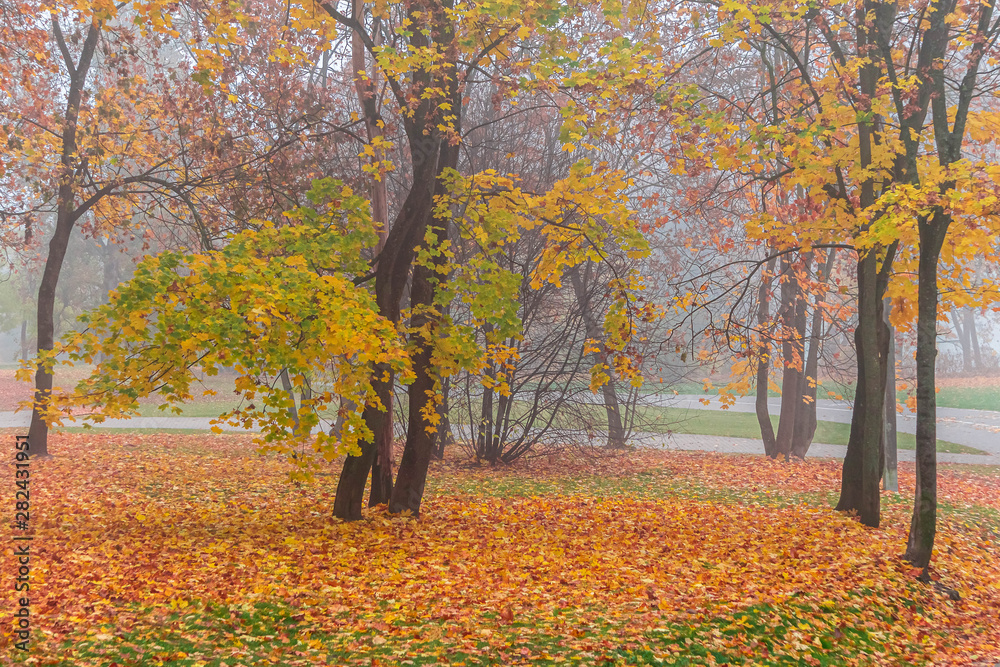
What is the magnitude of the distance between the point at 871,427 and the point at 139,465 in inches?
439

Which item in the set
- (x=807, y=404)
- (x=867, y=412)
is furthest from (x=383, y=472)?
(x=807, y=404)

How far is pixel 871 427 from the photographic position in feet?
28.2

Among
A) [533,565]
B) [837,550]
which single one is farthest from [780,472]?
[533,565]

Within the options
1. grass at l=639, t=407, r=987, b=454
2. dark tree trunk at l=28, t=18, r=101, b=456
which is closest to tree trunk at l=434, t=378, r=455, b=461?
dark tree trunk at l=28, t=18, r=101, b=456

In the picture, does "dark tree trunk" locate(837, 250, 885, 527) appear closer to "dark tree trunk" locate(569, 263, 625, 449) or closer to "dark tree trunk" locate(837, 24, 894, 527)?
"dark tree trunk" locate(837, 24, 894, 527)

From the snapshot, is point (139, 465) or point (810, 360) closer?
point (139, 465)

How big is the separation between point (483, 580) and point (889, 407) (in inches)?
285

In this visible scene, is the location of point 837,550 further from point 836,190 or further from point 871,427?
point 836,190

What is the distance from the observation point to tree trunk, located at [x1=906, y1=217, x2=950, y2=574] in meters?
6.54

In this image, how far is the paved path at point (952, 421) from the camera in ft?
67.6

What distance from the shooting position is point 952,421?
2464 cm

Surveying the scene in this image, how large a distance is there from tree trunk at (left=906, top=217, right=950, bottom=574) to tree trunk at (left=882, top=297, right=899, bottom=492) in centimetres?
202

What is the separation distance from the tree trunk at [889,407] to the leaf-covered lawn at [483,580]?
0.45 m

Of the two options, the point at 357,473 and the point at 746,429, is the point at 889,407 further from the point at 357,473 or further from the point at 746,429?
the point at 746,429
